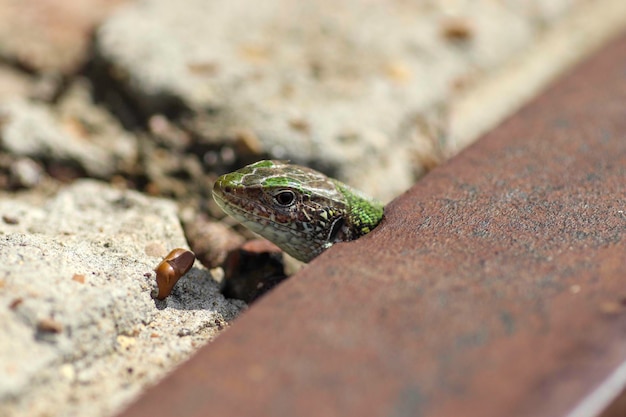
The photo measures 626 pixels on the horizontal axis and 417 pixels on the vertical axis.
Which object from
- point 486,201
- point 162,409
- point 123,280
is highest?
point 486,201

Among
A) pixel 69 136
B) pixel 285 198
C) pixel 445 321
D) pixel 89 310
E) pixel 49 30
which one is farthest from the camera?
pixel 49 30

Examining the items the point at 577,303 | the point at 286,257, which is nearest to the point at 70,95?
the point at 286,257

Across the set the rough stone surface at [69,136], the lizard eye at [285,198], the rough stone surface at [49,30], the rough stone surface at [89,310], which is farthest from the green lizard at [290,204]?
the rough stone surface at [49,30]

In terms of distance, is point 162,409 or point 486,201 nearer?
point 162,409

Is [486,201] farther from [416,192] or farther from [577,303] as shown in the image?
[577,303]

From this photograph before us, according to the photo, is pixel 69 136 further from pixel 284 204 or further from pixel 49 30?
pixel 284 204

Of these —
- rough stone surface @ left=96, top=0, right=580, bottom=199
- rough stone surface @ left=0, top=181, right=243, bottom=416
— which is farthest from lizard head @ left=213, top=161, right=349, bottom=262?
rough stone surface @ left=96, top=0, right=580, bottom=199

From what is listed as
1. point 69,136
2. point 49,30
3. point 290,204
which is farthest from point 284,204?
point 49,30

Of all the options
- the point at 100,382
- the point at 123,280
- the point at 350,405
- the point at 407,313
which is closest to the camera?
the point at 350,405
